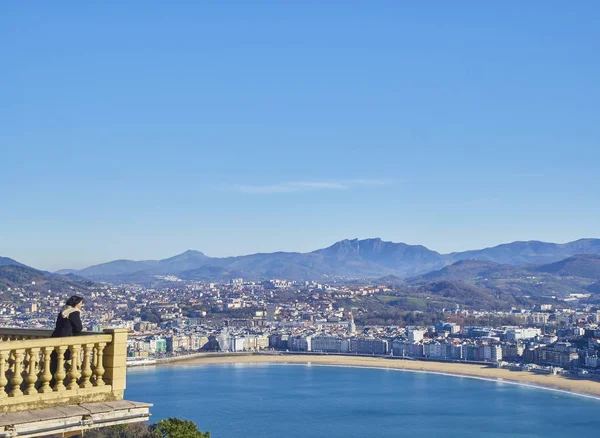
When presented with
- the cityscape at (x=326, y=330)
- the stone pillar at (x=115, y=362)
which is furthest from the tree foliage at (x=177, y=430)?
the cityscape at (x=326, y=330)

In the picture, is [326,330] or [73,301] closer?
[73,301]

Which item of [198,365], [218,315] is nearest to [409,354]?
[198,365]

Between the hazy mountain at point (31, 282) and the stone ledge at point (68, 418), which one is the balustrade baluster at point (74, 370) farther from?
the hazy mountain at point (31, 282)

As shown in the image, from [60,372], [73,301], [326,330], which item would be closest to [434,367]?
[326,330]

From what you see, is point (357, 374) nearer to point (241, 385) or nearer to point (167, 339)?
point (241, 385)

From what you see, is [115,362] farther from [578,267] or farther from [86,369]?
[578,267]

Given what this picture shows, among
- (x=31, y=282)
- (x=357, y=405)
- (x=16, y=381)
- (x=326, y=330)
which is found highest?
(x=31, y=282)

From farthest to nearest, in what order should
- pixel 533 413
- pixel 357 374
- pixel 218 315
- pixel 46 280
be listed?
pixel 46 280 → pixel 218 315 → pixel 357 374 → pixel 533 413
